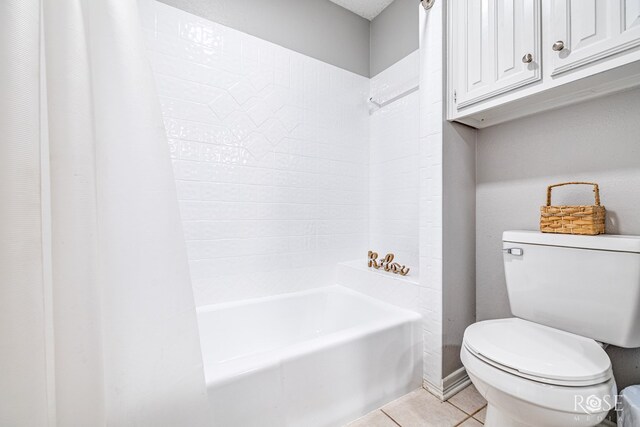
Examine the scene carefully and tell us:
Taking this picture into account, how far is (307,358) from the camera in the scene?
3.70 ft

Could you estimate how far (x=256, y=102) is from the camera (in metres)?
1.79

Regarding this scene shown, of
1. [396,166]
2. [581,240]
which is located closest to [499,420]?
[581,240]

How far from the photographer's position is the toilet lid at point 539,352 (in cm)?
84

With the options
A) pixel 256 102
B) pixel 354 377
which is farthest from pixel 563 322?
pixel 256 102

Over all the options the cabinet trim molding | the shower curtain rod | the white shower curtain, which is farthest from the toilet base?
the shower curtain rod

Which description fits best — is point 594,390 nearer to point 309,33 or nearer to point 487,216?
point 487,216

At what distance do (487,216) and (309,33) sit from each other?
5.70ft

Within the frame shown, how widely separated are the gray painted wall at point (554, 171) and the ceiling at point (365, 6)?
133 cm

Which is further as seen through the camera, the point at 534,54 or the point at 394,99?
the point at 394,99

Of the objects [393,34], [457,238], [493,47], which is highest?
[393,34]

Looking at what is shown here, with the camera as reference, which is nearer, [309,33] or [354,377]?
[354,377]

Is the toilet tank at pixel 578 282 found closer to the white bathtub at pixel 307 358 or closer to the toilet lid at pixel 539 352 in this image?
the toilet lid at pixel 539 352

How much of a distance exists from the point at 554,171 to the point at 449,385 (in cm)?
120

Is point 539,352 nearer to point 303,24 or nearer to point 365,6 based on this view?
point 303,24
